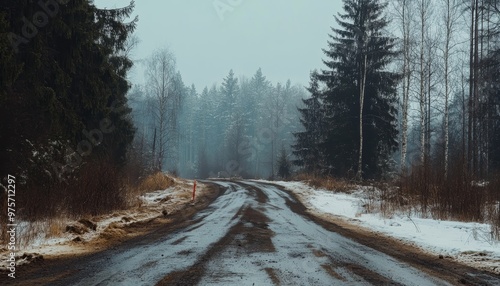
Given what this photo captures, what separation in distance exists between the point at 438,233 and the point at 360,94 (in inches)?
773

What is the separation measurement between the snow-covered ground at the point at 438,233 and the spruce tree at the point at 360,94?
12795 mm

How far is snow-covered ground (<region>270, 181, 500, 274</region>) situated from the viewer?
→ 7.13 m

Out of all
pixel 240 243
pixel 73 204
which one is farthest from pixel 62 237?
pixel 240 243

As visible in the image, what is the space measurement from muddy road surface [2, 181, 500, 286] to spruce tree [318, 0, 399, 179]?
66.4 ft

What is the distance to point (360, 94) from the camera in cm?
→ 2828

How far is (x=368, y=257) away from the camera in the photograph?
701 centimetres

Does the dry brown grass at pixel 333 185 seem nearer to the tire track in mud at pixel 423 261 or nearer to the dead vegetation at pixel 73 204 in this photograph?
the dead vegetation at pixel 73 204

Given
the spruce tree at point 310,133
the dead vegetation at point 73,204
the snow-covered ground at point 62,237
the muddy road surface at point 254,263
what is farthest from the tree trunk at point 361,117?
the snow-covered ground at point 62,237

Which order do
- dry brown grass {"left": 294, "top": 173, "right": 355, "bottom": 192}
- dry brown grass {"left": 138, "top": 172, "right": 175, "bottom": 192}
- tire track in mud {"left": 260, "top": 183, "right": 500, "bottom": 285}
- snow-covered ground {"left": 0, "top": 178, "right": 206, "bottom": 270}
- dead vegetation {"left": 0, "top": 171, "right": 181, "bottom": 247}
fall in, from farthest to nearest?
dry brown grass {"left": 294, "top": 173, "right": 355, "bottom": 192} → dry brown grass {"left": 138, "top": 172, "right": 175, "bottom": 192} → dead vegetation {"left": 0, "top": 171, "right": 181, "bottom": 247} → snow-covered ground {"left": 0, "top": 178, "right": 206, "bottom": 270} → tire track in mud {"left": 260, "top": 183, "right": 500, "bottom": 285}

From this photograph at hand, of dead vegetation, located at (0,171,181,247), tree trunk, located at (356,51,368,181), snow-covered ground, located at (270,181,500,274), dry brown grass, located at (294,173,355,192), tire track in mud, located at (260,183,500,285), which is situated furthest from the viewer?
tree trunk, located at (356,51,368,181)

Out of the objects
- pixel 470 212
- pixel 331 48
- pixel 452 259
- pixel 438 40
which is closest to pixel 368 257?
pixel 452 259

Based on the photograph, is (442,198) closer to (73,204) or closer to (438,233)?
(438,233)

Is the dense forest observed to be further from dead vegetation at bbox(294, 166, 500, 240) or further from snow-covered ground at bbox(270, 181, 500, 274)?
snow-covered ground at bbox(270, 181, 500, 274)

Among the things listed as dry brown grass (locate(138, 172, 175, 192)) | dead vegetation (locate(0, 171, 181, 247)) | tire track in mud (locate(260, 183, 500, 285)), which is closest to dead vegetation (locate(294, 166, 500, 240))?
tire track in mud (locate(260, 183, 500, 285))
